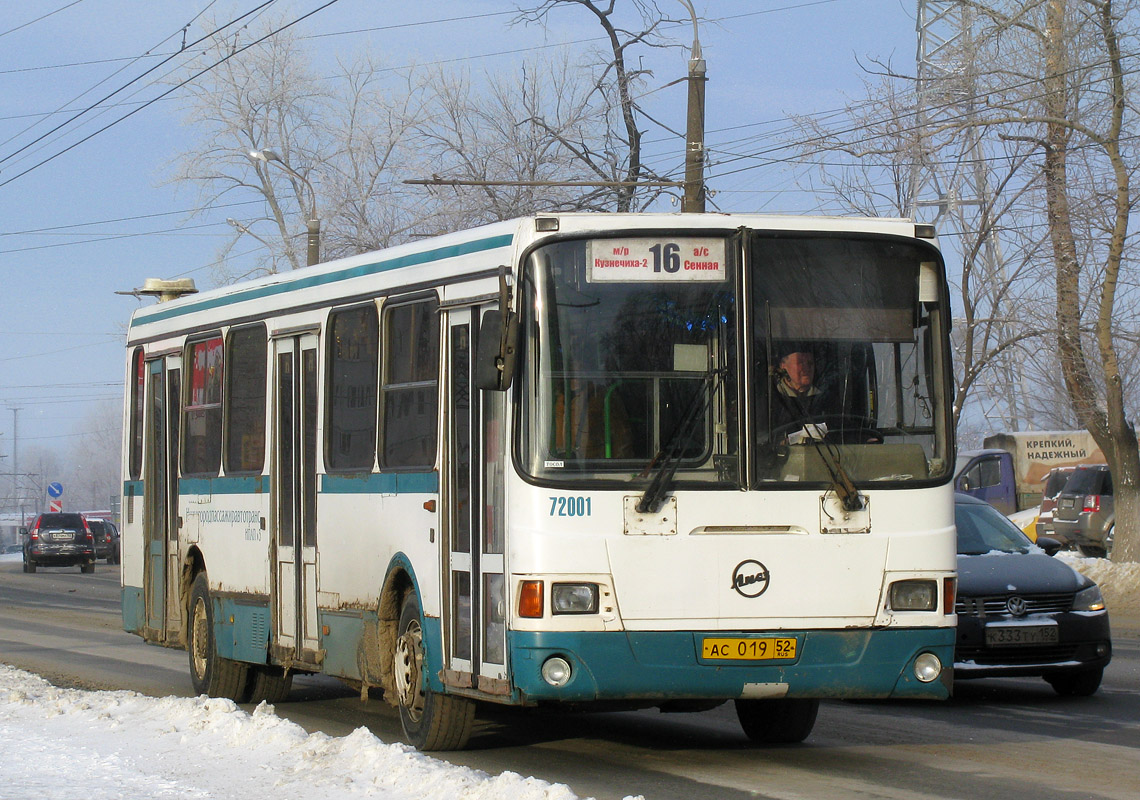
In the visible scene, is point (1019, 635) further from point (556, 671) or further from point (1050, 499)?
point (1050, 499)

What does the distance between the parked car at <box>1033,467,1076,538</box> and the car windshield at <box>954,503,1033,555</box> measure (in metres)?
19.3

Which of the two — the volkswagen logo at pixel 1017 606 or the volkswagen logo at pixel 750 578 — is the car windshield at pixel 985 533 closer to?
the volkswagen logo at pixel 1017 606

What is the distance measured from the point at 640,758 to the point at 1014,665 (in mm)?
4047

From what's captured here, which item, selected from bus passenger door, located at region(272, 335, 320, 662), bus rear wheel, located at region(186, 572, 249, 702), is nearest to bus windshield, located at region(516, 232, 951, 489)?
bus passenger door, located at region(272, 335, 320, 662)

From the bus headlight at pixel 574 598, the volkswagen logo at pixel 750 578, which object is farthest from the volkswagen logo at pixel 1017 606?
the bus headlight at pixel 574 598

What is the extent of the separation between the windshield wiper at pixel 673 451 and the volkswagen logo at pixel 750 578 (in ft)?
1.70

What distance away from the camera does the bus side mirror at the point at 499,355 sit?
8062mm

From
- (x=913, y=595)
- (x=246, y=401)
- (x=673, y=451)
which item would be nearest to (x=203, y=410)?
(x=246, y=401)

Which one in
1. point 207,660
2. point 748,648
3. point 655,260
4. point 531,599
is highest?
point 655,260

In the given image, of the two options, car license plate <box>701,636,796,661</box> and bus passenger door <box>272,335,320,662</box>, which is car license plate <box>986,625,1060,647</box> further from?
bus passenger door <box>272,335,320,662</box>

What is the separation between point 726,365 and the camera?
27.1 feet

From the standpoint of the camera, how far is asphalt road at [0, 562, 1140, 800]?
323 inches

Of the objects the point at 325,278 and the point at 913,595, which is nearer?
the point at 913,595

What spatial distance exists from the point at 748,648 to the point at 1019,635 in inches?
179
